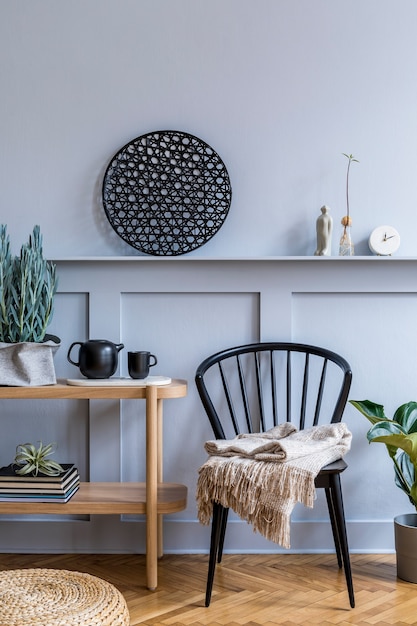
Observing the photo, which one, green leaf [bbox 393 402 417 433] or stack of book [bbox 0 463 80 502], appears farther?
green leaf [bbox 393 402 417 433]

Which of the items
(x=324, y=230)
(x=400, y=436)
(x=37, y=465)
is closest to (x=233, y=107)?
(x=324, y=230)

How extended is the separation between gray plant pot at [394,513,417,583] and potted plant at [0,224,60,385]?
1.29 m

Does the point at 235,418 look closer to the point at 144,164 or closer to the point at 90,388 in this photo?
the point at 90,388

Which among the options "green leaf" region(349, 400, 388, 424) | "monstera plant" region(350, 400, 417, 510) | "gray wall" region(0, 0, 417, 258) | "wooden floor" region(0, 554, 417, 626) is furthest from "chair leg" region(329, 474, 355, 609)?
"gray wall" region(0, 0, 417, 258)

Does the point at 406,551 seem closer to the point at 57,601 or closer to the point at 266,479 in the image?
the point at 266,479

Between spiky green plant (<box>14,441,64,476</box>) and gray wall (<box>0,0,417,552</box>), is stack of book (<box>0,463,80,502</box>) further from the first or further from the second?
gray wall (<box>0,0,417,552</box>)

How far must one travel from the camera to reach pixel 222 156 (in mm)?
2797

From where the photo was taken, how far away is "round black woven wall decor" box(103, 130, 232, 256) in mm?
2754

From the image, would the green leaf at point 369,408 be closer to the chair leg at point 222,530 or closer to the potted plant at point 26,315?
the chair leg at point 222,530

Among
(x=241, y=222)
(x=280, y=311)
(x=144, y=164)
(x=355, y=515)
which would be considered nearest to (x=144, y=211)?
(x=144, y=164)

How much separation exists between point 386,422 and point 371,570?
1.85ft

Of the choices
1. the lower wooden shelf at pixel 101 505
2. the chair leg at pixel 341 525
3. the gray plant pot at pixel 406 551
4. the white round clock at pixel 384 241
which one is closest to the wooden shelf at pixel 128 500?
the lower wooden shelf at pixel 101 505

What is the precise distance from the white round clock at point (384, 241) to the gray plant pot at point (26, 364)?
124 centimetres

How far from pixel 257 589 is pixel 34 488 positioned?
807 millimetres
